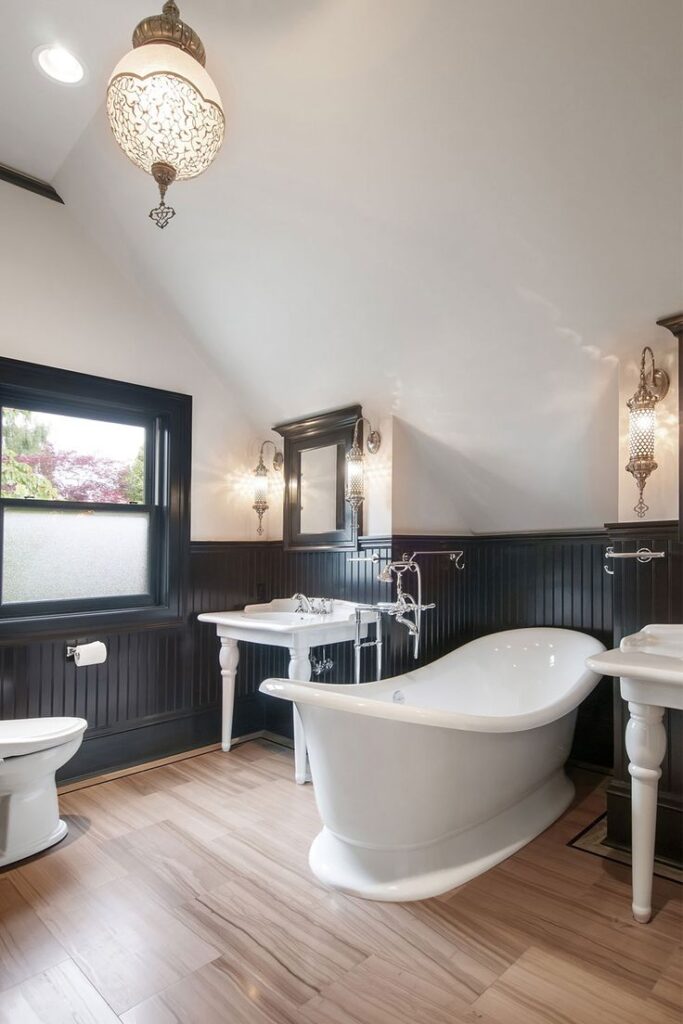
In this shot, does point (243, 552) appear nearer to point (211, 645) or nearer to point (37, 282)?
point (211, 645)

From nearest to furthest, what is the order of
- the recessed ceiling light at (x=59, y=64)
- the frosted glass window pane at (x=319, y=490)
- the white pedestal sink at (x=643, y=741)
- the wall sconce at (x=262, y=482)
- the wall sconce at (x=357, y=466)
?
the white pedestal sink at (x=643, y=741)
the recessed ceiling light at (x=59, y=64)
the wall sconce at (x=357, y=466)
the frosted glass window pane at (x=319, y=490)
the wall sconce at (x=262, y=482)

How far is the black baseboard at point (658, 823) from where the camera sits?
2.03 meters

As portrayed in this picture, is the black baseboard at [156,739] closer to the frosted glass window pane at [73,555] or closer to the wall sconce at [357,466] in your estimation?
the frosted glass window pane at [73,555]

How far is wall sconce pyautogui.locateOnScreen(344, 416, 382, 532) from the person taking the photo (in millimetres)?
3070

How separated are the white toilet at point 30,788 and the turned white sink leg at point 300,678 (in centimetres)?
94

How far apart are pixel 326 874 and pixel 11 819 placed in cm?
118

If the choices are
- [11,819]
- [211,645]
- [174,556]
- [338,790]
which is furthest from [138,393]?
[338,790]

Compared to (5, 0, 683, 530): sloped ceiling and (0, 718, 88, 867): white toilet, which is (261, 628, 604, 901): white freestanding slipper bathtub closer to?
(0, 718, 88, 867): white toilet

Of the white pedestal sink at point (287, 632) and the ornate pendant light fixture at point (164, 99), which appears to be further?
the white pedestal sink at point (287, 632)

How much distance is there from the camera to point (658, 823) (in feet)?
6.77

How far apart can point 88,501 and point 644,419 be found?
8.49ft

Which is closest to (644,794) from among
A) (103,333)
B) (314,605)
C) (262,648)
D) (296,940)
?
(296,940)

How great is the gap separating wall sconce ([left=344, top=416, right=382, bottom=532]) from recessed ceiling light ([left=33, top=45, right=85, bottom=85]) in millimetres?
1827

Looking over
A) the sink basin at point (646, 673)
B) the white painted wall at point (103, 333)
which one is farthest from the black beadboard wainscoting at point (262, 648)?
the sink basin at point (646, 673)
